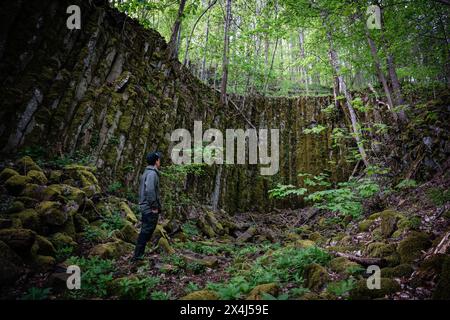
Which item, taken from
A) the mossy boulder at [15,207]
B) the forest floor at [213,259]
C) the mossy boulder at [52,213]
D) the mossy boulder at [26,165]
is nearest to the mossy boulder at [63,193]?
the forest floor at [213,259]

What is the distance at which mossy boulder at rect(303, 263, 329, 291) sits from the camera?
4.05 metres

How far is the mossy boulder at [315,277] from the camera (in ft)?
13.3

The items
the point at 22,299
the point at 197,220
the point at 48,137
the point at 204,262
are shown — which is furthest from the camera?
the point at 197,220

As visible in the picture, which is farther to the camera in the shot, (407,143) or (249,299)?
(407,143)

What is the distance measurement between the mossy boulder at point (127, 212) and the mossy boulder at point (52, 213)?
72.7 inches

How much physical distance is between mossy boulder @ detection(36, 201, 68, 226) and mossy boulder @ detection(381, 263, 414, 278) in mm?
5712

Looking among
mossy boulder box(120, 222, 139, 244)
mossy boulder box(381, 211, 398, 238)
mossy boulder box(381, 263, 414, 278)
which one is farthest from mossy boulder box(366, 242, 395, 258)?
mossy boulder box(120, 222, 139, 244)

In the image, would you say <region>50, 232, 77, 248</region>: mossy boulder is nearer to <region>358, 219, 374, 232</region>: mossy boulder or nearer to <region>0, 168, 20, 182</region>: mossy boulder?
<region>0, 168, 20, 182</region>: mossy boulder

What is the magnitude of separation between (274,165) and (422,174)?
916 centimetres

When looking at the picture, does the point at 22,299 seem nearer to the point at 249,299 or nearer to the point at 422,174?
the point at 249,299

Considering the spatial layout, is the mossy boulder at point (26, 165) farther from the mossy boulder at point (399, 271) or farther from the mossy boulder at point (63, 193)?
the mossy boulder at point (399, 271)

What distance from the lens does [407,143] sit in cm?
895

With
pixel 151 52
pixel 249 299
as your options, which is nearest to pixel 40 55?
pixel 151 52

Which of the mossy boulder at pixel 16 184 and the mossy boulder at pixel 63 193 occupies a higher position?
the mossy boulder at pixel 16 184
